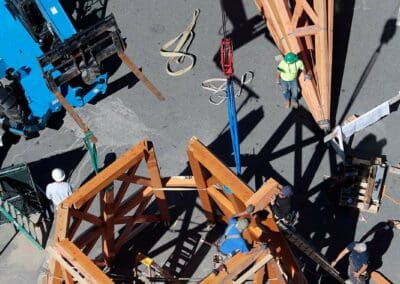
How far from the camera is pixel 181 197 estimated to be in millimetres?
15703

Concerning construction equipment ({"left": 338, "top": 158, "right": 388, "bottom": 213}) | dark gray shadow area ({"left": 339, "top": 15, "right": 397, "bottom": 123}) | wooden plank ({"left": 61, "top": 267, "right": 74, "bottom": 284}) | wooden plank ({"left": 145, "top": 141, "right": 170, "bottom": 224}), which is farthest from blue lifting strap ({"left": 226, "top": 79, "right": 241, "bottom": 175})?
wooden plank ({"left": 61, "top": 267, "right": 74, "bottom": 284})

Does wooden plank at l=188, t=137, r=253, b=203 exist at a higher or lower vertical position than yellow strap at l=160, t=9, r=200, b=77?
lower

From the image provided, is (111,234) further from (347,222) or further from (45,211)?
(347,222)

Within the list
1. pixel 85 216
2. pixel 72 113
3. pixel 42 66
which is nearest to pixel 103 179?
pixel 85 216

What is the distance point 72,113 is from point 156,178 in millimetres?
3681

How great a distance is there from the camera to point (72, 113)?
652 inches

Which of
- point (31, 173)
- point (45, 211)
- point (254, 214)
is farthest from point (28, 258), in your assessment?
point (254, 214)

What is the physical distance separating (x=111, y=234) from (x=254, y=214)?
357 centimetres

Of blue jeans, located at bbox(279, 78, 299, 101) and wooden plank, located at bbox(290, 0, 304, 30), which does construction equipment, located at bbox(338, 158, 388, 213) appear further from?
wooden plank, located at bbox(290, 0, 304, 30)

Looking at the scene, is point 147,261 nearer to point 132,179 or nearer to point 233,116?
point 132,179

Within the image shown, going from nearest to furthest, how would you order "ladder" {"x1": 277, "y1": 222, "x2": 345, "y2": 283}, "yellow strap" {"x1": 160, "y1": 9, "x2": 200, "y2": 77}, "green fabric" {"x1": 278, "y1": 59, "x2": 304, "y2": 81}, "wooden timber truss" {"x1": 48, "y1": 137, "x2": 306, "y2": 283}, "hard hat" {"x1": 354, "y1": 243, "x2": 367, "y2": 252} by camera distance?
"wooden timber truss" {"x1": 48, "y1": 137, "x2": 306, "y2": 283}, "ladder" {"x1": 277, "y1": 222, "x2": 345, "y2": 283}, "hard hat" {"x1": 354, "y1": 243, "x2": 367, "y2": 252}, "green fabric" {"x1": 278, "y1": 59, "x2": 304, "y2": 81}, "yellow strap" {"x1": 160, "y1": 9, "x2": 200, "y2": 77}

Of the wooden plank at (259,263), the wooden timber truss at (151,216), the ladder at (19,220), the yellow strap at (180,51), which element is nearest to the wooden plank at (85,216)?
the wooden timber truss at (151,216)

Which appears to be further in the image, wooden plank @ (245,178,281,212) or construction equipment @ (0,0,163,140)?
construction equipment @ (0,0,163,140)

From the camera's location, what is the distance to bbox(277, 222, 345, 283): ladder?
12.6 metres
